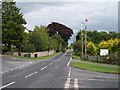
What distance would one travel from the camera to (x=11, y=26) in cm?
6962

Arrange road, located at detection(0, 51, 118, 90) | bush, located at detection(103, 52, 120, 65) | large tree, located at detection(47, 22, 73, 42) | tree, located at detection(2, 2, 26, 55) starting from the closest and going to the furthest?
road, located at detection(0, 51, 118, 90) < bush, located at detection(103, 52, 120, 65) < tree, located at detection(2, 2, 26, 55) < large tree, located at detection(47, 22, 73, 42)

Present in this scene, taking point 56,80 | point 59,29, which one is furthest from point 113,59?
point 59,29

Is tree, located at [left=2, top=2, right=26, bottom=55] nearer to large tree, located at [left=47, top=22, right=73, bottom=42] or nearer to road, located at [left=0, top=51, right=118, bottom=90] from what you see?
road, located at [left=0, top=51, right=118, bottom=90]

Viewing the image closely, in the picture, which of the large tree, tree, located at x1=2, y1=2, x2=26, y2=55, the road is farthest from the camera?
the large tree

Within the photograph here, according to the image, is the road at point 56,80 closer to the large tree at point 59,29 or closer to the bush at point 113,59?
the bush at point 113,59

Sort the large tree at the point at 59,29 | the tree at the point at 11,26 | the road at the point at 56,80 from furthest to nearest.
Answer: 1. the large tree at the point at 59,29
2. the tree at the point at 11,26
3. the road at the point at 56,80

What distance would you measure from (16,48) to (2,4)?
42.2ft

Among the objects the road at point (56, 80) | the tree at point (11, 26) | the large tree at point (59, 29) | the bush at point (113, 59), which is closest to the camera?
the road at point (56, 80)

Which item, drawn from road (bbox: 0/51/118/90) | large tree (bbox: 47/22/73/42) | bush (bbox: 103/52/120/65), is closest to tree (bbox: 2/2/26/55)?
bush (bbox: 103/52/120/65)

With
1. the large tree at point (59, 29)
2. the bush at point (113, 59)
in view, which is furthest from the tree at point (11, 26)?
the large tree at point (59, 29)

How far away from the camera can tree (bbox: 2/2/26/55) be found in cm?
6944

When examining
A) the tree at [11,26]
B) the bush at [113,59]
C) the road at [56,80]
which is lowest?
the road at [56,80]

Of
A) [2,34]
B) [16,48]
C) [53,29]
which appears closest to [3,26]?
[2,34]

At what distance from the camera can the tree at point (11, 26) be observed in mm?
69438
